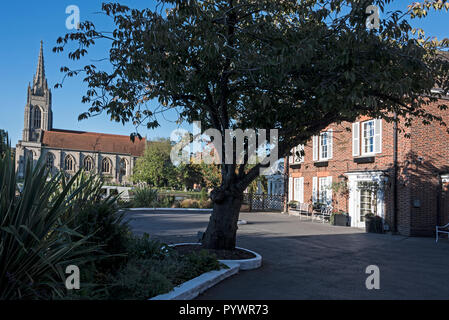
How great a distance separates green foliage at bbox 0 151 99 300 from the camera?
387 centimetres

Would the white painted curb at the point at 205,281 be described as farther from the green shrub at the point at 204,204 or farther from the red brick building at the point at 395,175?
the green shrub at the point at 204,204

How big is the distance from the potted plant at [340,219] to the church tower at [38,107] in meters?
99.7

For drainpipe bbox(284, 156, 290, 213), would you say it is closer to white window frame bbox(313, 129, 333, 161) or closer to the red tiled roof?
white window frame bbox(313, 129, 333, 161)

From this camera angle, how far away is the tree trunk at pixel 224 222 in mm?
7973

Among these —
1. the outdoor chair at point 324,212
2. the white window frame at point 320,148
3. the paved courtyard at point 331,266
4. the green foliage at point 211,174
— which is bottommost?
the paved courtyard at point 331,266

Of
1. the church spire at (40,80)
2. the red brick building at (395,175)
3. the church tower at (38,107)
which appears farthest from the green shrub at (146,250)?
the church spire at (40,80)

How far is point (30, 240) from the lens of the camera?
4.08m

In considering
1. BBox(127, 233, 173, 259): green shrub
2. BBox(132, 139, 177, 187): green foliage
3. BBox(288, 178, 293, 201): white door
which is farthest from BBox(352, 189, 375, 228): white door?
BBox(132, 139, 177, 187): green foliage

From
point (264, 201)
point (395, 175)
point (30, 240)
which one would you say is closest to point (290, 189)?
point (264, 201)

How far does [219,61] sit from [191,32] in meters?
0.80

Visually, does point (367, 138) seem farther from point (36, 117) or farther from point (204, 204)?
point (36, 117)

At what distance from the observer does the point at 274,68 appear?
5832mm

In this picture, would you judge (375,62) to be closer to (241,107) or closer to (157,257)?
(241,107)
